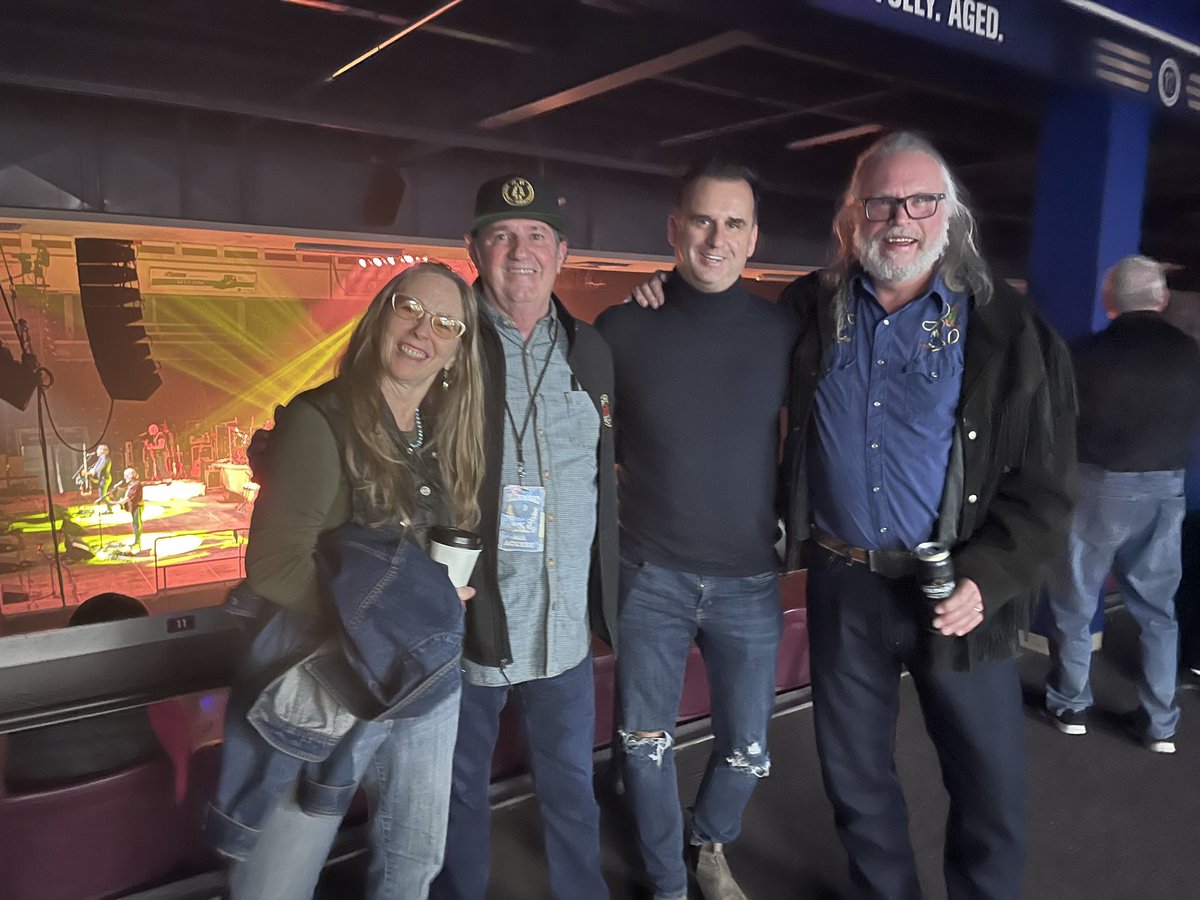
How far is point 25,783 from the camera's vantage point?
6.46ft

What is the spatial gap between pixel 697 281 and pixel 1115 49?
2.92 m

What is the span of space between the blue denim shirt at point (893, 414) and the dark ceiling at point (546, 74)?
135 cm

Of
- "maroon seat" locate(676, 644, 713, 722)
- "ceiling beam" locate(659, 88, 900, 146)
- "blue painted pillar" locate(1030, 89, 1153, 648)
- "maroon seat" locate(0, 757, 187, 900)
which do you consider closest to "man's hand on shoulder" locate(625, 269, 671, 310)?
"maroon seat" locate(676, 644, 713, 722)

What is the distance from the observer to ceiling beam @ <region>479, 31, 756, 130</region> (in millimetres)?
3367

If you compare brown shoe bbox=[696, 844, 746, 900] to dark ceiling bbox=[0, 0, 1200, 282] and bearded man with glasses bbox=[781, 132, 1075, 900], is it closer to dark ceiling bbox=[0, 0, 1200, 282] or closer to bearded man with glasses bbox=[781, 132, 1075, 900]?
bearded man with glasses bbox=[781, 132, 1075, 900]

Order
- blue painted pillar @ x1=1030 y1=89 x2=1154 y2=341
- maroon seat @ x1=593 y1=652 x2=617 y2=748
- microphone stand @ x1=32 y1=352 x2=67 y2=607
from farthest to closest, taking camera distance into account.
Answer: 1. microphone stand @ x1=32 y1=352 x2=67 y2=607
2. blue painted pillar @ x1=1030 y1=89 x2=1154 y2=341
3. maroon seat @ x1=593 y1=652 x2=617 y2=748

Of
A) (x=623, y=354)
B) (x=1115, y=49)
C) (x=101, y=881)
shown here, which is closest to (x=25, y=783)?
(x=101, y=881)

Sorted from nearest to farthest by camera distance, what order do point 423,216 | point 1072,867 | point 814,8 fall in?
point 1072,867 → point 814,8 → point 423,216

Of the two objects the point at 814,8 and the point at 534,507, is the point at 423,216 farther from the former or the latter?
the point at 534,507

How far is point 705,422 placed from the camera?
186cm

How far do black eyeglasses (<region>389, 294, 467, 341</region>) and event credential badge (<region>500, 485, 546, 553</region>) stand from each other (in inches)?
14.2

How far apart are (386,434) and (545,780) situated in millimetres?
903

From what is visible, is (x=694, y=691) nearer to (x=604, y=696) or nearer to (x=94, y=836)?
(x=604, y=696)

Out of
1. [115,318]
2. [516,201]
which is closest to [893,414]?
[516,201]
